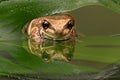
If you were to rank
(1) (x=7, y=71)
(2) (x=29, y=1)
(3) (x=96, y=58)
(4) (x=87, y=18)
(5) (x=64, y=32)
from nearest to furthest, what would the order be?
(1) (x=7, y=71) < (3) (x=96, y=58) < (2) (x=29, y=1) < (5) (x=64, y=32) < (4) (x=87, y=18)

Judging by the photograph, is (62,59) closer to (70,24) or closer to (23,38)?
(23,38)

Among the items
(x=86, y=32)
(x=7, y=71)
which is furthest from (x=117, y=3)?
(x=7, y=71)

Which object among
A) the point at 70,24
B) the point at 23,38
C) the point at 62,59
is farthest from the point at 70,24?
the point at 62,59

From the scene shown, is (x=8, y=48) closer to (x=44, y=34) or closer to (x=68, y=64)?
(x=68, y=64)

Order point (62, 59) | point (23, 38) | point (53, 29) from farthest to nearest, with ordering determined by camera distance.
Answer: point (53, 29) < point (23, 38) < point (62, 59)

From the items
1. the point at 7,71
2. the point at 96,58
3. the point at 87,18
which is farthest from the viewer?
the point at 87,18

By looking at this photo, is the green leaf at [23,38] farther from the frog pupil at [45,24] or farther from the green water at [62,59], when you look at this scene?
the frog pupil at [45,24]

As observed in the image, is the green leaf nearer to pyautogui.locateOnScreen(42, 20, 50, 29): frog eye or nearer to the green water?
the green water

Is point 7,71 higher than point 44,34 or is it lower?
higher
